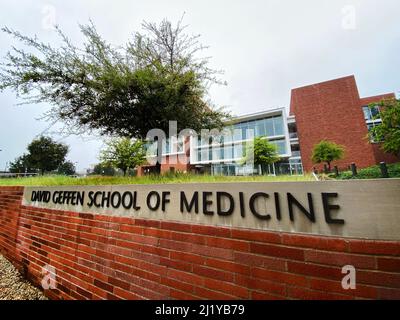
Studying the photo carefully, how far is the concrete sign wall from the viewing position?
1.43 m

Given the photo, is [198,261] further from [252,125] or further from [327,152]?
[252,125]

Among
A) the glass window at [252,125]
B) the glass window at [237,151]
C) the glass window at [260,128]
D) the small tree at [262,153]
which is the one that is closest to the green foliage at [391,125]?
the small tree at [262,153]

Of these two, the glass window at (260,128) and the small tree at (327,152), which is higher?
the glass window at (260,128)

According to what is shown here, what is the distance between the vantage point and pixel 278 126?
27062 millimetres

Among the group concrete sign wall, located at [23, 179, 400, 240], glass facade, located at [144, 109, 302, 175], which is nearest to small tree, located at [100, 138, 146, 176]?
concrete sign wall, located at [23, 179, 400, 240]

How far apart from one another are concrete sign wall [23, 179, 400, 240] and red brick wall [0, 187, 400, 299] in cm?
8

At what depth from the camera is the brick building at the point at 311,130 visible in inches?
1033

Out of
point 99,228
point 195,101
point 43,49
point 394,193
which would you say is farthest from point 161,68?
point 394,193

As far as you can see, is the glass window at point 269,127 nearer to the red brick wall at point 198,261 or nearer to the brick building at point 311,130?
the brick building at point 311,130

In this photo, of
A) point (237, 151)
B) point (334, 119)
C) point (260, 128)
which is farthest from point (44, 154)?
point (334, 119)

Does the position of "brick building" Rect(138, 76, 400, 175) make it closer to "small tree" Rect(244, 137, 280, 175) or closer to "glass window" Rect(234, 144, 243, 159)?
"glass window" Rect(234, 144, 243, 159)
